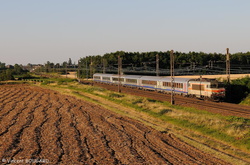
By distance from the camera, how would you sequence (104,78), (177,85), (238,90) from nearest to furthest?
(238,90)
(177,85)
(104,78)

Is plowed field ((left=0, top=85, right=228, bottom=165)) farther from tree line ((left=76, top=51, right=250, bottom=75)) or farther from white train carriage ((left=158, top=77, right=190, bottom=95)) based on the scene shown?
tree line ((left=76, top=51, right=250, bottom=75))

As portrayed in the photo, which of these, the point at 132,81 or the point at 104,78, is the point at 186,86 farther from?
the point at 104,78

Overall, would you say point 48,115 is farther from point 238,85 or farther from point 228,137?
point 238,85

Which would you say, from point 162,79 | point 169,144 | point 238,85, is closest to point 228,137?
point 169,144

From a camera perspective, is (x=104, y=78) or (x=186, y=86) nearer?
(x=186, y=86)

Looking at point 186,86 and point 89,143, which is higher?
point 186,86

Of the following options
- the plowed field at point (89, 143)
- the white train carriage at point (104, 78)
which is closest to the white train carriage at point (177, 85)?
the plowed field at point (89, 143)

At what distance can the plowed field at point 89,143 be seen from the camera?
1664 centimetres

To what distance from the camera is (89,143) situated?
66.4 ft

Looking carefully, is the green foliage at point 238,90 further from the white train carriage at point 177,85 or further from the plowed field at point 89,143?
the plowed field at point 89,143

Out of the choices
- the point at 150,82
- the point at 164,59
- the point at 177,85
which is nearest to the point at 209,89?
the point at 177,85

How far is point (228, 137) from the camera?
21.7m

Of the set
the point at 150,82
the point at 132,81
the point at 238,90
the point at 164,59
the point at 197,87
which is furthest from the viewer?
the point at 164,59

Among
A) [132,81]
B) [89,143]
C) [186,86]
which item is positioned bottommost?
[89,143]
